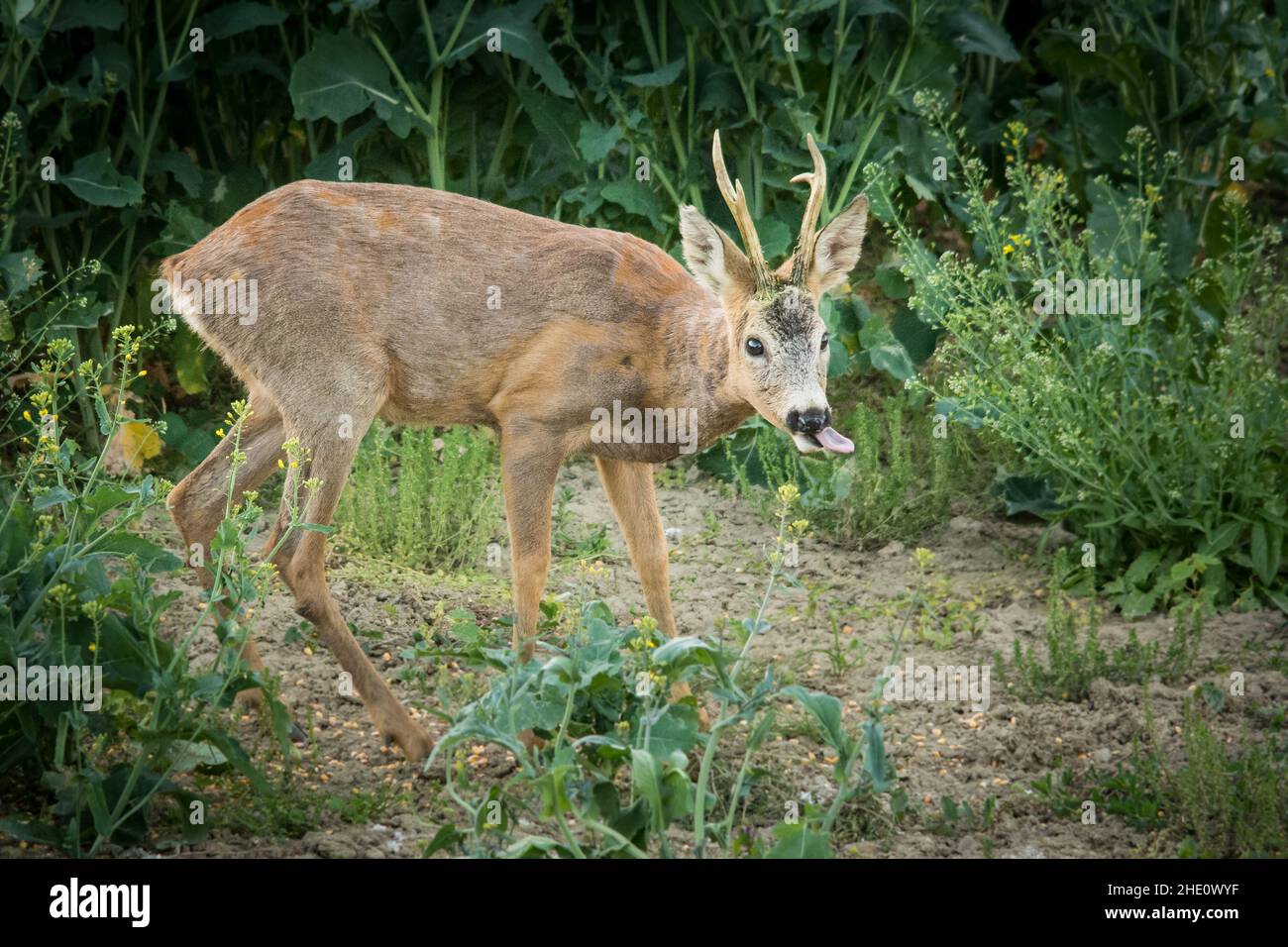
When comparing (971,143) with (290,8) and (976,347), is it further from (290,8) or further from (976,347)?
(290,8)

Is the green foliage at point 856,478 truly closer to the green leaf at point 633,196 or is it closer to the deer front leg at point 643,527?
the green leaf at point 633,196

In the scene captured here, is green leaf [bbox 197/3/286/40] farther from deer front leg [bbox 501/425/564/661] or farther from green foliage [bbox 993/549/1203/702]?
green foliage [bbox 993/549/1203/702]

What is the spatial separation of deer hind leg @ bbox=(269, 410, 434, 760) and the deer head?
1.34 metres

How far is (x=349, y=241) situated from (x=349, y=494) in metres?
1.86

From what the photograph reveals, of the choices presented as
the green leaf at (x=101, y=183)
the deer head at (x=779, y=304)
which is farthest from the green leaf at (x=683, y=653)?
→ the green leaf at (x=101, y=183)

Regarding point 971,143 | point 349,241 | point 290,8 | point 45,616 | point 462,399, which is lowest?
point 45,616

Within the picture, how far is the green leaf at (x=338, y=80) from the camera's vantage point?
7801 mm

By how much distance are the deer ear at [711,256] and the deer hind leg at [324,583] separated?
1.30 meters

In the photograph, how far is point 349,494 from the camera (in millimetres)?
7582

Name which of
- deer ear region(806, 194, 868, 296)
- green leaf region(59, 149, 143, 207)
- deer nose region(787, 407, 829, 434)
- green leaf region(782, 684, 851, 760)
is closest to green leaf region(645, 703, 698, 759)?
green leaf region(782, 684, 851, 760)

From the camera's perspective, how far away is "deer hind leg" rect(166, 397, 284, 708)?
6.14 meters

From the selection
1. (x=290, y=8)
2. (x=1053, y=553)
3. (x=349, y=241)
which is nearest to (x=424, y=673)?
(x=349, y=241)

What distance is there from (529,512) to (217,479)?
1.22m

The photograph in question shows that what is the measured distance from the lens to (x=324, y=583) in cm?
584
